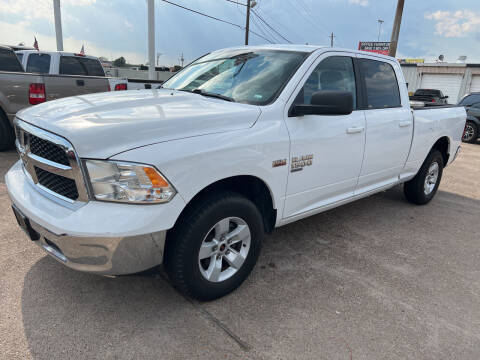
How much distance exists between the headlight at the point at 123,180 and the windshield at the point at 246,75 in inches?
44.8

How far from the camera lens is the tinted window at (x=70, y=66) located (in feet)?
28.8

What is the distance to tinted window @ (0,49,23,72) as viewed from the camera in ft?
21.8

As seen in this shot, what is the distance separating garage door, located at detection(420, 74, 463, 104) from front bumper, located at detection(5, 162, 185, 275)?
1217 inches

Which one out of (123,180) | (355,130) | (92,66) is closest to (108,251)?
(123,180)

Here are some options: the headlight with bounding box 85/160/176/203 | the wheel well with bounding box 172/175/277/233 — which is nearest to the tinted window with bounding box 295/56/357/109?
the wheel well with bounding box 172/175/277/233

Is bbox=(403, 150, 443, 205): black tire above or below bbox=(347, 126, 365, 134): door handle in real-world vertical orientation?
below

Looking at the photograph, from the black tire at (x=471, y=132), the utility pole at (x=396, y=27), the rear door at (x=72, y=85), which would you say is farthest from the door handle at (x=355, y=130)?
the utility pole at (x=396, y=27)

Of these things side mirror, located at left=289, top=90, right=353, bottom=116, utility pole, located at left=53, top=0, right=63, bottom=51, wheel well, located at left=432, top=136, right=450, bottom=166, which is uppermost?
utility pole, located at left=53, top=0, right=63, bottom=51

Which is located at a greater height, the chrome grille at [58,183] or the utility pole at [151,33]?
the utility pole at [151,33]

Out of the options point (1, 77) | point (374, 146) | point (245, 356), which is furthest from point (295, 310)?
point (1, 77)

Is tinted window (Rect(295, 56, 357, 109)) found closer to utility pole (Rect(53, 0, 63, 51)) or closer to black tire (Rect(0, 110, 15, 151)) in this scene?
black tire (Rect(0, 110, 15, 151))

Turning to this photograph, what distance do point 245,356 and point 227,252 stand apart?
719mm

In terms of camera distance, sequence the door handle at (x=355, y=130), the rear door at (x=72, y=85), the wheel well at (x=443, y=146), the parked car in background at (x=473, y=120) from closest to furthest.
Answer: the door handle at (x=355, y=130) → the wheel well at (x=443, y=146) → the rear door at (x=72, y=85) → the parked car in background at (x=473, y=120)

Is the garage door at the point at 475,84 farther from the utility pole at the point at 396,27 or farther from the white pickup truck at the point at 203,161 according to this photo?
the white pickup truck at the point at 203,161
